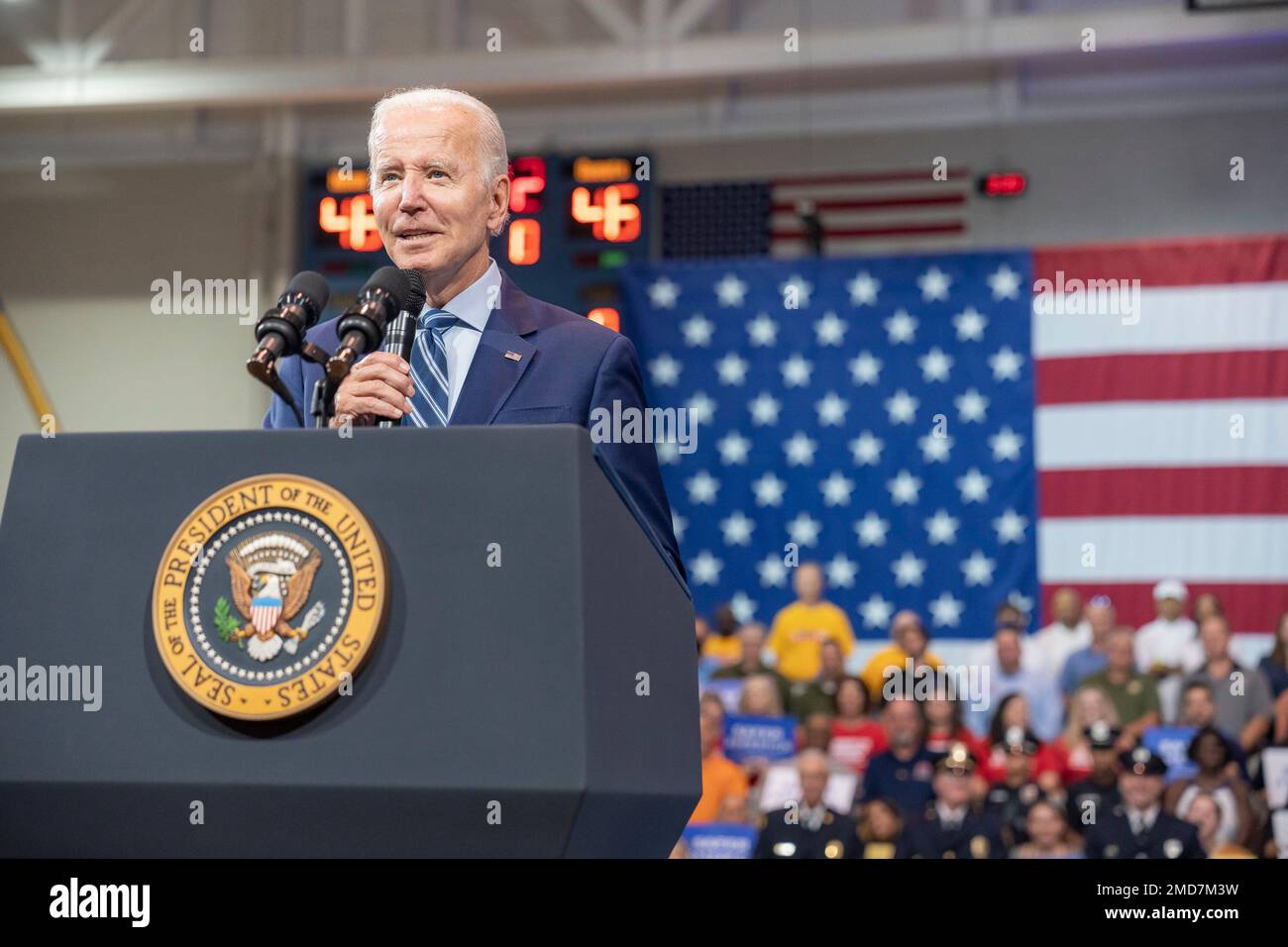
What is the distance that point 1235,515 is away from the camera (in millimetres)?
9031

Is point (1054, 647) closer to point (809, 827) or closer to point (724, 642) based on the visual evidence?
point (724, 642)

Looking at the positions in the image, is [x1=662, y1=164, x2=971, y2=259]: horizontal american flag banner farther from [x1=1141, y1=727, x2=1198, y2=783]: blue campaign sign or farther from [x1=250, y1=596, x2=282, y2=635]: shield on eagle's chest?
[x1=250, y1=596, x2=282, y2=635]: shield on eagle's chest

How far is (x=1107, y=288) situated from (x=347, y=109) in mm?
5042

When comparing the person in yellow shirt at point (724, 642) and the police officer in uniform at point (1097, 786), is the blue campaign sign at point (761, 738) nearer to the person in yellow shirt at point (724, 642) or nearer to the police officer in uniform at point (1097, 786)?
the person in yellow shirt at point (724, 642)

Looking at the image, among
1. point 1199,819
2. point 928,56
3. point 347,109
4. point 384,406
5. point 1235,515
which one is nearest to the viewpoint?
point 384,406

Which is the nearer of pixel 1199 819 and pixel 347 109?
pixel 1199 819

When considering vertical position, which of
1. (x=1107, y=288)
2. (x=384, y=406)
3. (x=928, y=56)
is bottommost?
(x=384, y=406)

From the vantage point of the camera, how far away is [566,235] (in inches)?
364

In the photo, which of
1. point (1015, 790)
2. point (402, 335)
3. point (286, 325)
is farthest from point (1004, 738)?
point (286, 325)

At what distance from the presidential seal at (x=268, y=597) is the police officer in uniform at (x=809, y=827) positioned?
5.50 meters

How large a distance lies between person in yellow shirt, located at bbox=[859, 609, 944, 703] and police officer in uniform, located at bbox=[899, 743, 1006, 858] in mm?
875

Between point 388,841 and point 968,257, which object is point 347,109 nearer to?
point 968,257
